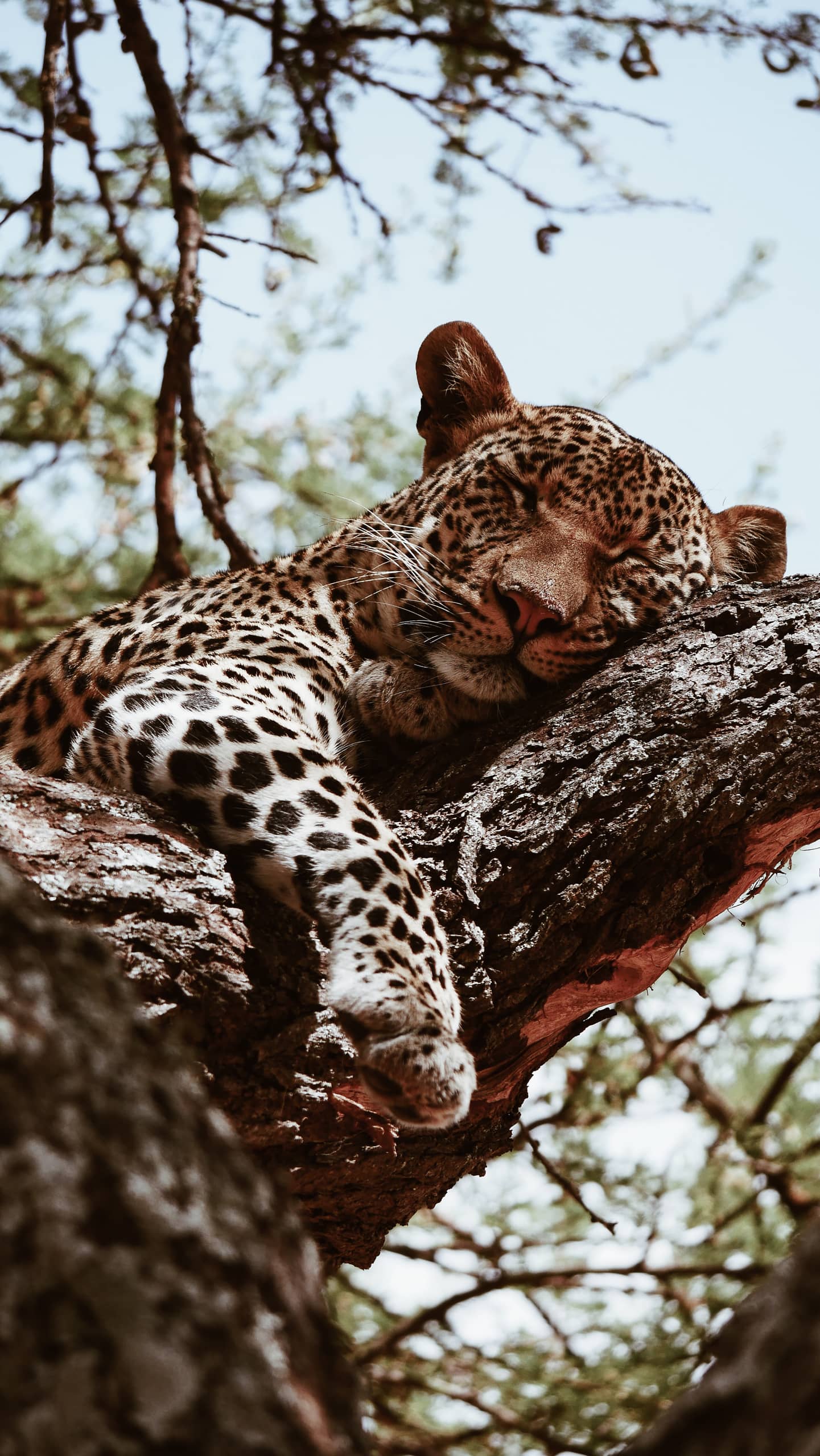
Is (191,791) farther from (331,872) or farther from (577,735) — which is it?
(577,735)

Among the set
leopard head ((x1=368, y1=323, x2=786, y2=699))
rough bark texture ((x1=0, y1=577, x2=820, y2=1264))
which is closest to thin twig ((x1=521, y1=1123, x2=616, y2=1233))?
rough bark texture ((x1=0, y1=577, x2=820, y2=1264))

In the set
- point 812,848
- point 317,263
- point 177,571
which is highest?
point 317,263

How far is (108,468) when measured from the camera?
7.92 metres

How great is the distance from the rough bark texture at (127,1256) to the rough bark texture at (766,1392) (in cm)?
24

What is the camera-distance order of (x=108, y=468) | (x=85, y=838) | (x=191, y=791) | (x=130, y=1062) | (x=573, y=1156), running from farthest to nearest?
(x=108, y=468), (x=573, y=1156), (x=191, y=791), (x=85, y=838), (x=130, y=1062)

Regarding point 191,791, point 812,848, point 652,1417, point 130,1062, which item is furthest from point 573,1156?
point 130,1062

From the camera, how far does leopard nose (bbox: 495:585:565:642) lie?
3.76m

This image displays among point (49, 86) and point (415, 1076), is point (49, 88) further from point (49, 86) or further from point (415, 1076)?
point (415, 1076)

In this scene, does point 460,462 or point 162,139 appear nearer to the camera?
point 460,462

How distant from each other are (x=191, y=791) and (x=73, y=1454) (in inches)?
86.3

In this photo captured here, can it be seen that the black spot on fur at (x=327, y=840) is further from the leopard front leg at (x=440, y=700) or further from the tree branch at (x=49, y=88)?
the tree branch at (x=49, y=88)

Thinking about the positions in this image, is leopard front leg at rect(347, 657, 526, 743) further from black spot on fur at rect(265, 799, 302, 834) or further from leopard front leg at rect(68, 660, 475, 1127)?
black spot on fur at rect(265, 799, 302, 834)

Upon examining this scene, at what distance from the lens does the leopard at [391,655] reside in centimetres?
278

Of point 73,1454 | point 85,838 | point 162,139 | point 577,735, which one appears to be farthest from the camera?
point 162,139
